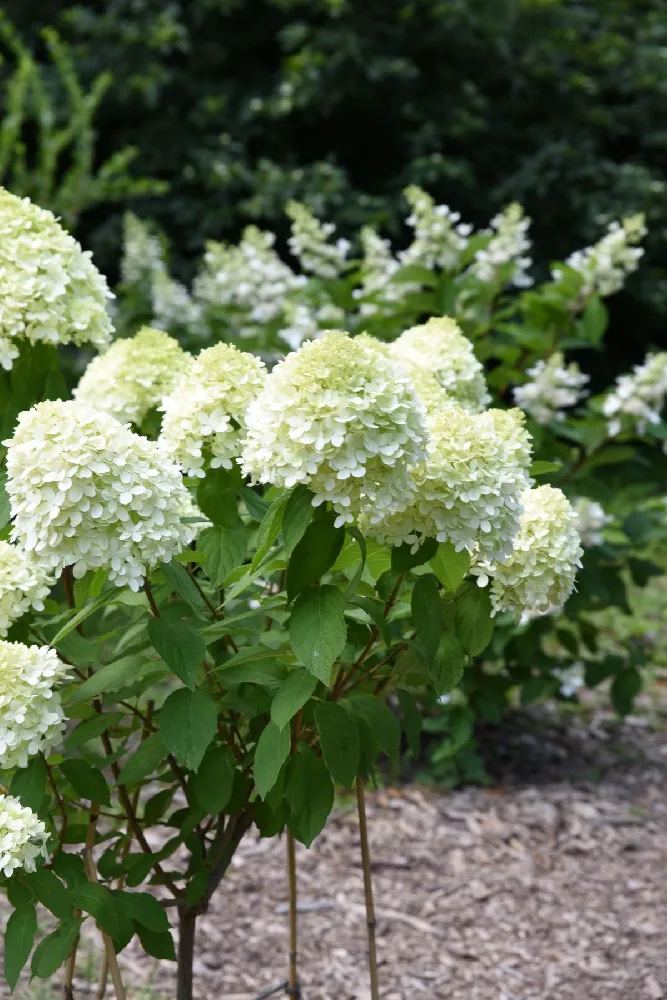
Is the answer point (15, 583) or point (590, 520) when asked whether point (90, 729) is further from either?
point (590, 520)

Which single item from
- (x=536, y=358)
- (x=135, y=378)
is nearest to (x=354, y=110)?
(x=536, y=358)

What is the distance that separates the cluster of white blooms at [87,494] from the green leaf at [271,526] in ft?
0.40

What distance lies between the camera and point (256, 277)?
436cm

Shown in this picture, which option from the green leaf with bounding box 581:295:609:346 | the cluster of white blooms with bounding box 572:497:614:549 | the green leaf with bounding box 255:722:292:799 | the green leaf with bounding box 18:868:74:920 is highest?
the green leaf with bounding box 581:295:609:346

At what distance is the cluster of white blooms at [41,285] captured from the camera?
191cm

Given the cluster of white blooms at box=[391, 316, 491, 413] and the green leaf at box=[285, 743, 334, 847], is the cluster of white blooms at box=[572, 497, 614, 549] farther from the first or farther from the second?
the green leaf at box=[285, 743, 334, 847]

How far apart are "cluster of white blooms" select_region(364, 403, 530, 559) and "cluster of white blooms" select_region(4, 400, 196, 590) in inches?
11.6

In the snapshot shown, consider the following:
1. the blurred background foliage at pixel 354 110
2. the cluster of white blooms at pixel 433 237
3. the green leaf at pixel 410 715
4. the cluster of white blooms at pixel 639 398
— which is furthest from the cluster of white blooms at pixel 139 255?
the green leaf at pixel 410 715

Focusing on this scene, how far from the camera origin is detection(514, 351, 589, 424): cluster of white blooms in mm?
3627

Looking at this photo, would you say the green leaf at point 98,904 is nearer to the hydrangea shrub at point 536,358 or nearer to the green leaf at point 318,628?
the green leaf at point 318,628

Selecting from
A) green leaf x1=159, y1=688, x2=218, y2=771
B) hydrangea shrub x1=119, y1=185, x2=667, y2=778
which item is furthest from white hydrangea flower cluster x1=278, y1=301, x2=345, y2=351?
green leaf x1=159, y1=688, x2=218, y2=771

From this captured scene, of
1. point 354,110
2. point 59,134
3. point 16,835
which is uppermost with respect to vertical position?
point 354,110

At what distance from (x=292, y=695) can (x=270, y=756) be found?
0.34 ft

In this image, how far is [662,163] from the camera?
8523 mm
